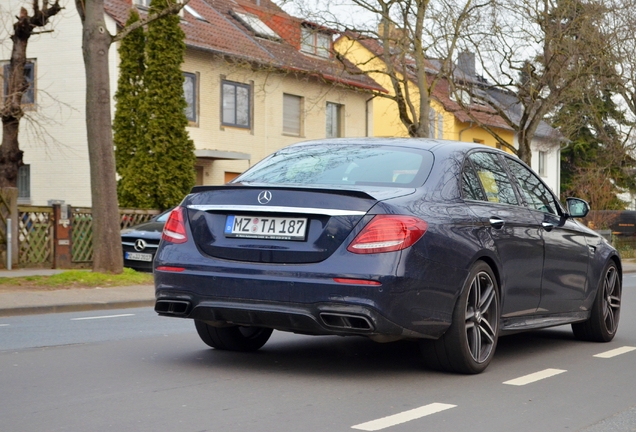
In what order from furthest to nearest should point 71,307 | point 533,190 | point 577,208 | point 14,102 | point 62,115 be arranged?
point 62,115 < point 14,102 < point 71,307 < point 577,208 < point 533,190

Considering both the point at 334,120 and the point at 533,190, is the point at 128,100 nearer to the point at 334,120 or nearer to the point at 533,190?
the point at 334,120

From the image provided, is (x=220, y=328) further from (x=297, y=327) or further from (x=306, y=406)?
(x=306, y=406)

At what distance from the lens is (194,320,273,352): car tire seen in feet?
25.3

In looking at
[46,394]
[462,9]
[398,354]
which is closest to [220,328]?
[398,354]

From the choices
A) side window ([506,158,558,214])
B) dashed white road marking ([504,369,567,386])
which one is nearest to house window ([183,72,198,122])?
side window ([506,158,558,214])

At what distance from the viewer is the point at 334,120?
129 ft

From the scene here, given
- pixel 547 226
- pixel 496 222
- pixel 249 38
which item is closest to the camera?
pixel 496 222

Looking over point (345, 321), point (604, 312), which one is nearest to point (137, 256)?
point (604, 312)

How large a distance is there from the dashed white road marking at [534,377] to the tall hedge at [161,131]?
66.6 ft

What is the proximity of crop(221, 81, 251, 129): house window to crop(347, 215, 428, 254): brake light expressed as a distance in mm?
27152

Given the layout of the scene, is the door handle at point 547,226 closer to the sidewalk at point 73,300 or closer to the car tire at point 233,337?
the car tire at point 233,337

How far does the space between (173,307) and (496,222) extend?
2.33 metres

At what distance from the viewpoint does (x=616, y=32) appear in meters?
32.4

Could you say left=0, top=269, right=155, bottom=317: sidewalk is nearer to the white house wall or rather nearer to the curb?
the curb
